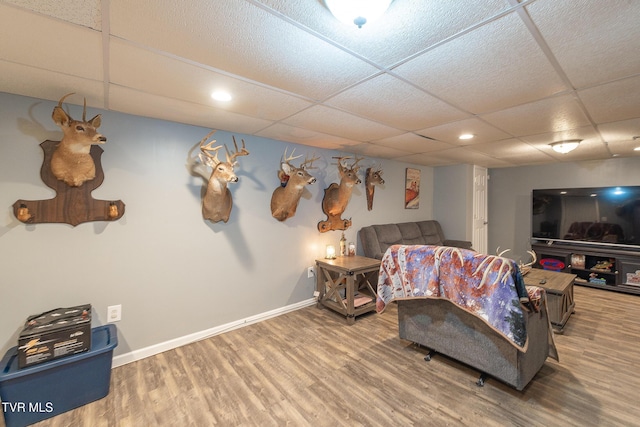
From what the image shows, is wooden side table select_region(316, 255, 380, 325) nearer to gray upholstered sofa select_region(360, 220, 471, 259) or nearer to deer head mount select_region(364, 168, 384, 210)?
gray upholstered sofa select_region(360, 220, 471, 259)

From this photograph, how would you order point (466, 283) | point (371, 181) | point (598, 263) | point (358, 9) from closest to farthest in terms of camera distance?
point (358, 9), point (466, 283), point (371, 181), point (598, 263)

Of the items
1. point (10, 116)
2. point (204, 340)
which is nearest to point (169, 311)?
point (204, 340)

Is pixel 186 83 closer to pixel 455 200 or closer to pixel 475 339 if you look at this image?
pixel 475 339

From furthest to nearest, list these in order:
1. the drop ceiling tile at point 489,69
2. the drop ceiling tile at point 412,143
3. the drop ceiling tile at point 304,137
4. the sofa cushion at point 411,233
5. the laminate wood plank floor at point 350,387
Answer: the sofa cushion at point 411,233, the drop ceiling tile at point 412,143, the drop ceiling tile at point 304,137, the laminate wood plank floor at point 350,387, the drop ceiling tile at point 489,69

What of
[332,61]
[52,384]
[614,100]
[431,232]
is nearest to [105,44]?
[332,61]

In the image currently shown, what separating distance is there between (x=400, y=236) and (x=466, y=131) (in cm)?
208

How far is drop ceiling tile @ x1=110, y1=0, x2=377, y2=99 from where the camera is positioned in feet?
3.66

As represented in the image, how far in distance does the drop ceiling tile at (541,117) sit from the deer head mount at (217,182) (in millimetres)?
2335

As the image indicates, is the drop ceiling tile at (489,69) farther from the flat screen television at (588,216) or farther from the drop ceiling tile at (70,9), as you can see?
the flat screen television at (588,216)

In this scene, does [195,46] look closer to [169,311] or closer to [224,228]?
[224,228]

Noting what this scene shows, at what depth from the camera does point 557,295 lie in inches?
111

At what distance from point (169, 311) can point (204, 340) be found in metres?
0.47

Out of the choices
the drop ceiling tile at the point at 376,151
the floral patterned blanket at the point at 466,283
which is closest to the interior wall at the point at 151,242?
the drop ceiling tile at the point at 376,151

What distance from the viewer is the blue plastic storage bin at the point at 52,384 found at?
5.43ft
